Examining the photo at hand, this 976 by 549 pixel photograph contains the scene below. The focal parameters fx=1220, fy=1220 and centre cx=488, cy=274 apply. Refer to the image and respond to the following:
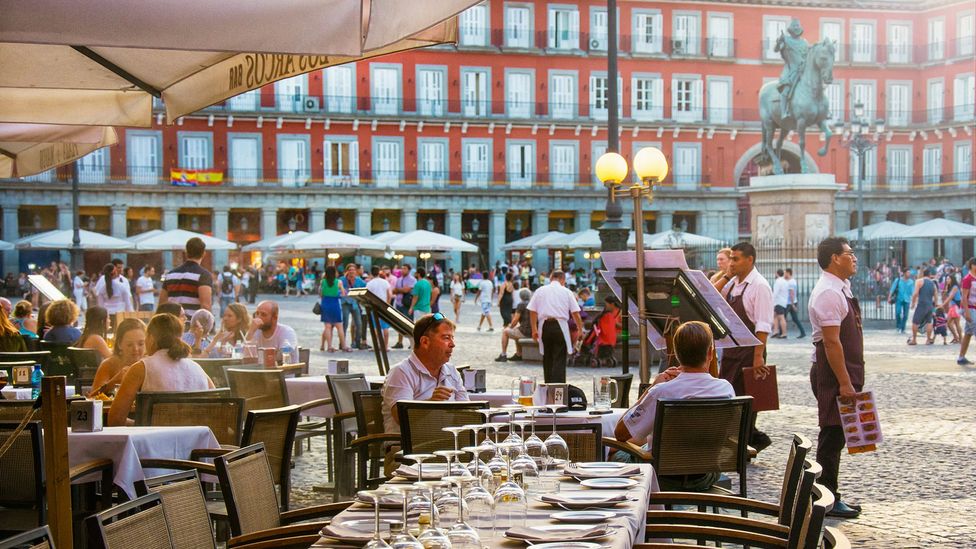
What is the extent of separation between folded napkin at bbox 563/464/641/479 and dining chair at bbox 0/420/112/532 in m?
2.01

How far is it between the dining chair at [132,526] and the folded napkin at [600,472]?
1429 mm

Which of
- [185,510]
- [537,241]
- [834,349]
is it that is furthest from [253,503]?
[537,241]

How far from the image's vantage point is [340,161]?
4744 centimetres

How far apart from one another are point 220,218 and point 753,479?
4040 centimetres

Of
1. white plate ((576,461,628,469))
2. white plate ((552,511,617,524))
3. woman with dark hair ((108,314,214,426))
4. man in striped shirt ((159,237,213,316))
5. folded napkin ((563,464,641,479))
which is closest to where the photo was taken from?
white plate ((552,511,617,524))

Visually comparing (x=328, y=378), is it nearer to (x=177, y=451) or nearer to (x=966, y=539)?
(x=177, y=451)

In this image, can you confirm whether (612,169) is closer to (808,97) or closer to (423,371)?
(423,371)

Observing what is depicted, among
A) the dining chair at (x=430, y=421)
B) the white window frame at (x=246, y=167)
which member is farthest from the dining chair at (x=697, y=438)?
the white window frame at (x=246, y=167)

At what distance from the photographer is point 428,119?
1881 inches

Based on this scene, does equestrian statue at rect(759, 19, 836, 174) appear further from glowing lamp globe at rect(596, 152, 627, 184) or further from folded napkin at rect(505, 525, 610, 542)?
folded napkin at rect(505, 525, 610, 542)

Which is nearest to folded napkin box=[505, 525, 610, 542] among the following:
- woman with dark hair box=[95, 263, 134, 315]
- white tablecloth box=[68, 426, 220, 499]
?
white tablecloth box=[68, 426, 220, 499]

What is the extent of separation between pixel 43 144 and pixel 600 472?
15.4ft

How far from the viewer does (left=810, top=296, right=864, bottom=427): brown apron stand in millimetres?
6664

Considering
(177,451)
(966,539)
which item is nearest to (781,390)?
(966,539)
